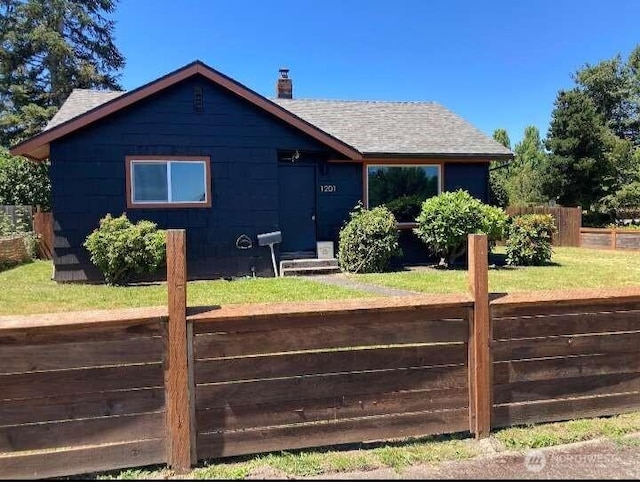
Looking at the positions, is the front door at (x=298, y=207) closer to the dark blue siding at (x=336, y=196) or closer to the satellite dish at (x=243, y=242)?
the dark blue siding at (x=336, y=196)

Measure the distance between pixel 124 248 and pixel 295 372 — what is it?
7.51 m

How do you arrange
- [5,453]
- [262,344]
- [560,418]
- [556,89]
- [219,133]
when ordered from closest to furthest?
[5,453]
[262,344]
[560,418]
[219,133]
[556,89]

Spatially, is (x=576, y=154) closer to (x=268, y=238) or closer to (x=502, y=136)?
(x=268, y=238)

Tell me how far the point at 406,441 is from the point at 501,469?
23.5 inches

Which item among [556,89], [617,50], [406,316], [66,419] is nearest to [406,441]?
[406,316]

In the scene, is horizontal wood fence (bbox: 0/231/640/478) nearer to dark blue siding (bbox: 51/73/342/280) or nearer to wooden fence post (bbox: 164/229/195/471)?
wooden fence post (bbox: 164/229/195/471)

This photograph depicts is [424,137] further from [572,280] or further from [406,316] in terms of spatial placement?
[406,316]

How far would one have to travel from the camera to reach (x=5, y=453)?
→ 9.20 feet

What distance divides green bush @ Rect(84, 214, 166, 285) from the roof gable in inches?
75.5

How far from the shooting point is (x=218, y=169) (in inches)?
445

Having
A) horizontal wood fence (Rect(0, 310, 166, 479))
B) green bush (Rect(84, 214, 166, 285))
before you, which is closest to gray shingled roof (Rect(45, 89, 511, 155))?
green bush (Rect(84, 214, 166, 285))

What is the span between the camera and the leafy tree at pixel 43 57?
28.0 metres

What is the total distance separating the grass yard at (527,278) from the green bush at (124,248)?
4.00 metres

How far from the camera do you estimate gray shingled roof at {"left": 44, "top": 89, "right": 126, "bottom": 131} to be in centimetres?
1141
